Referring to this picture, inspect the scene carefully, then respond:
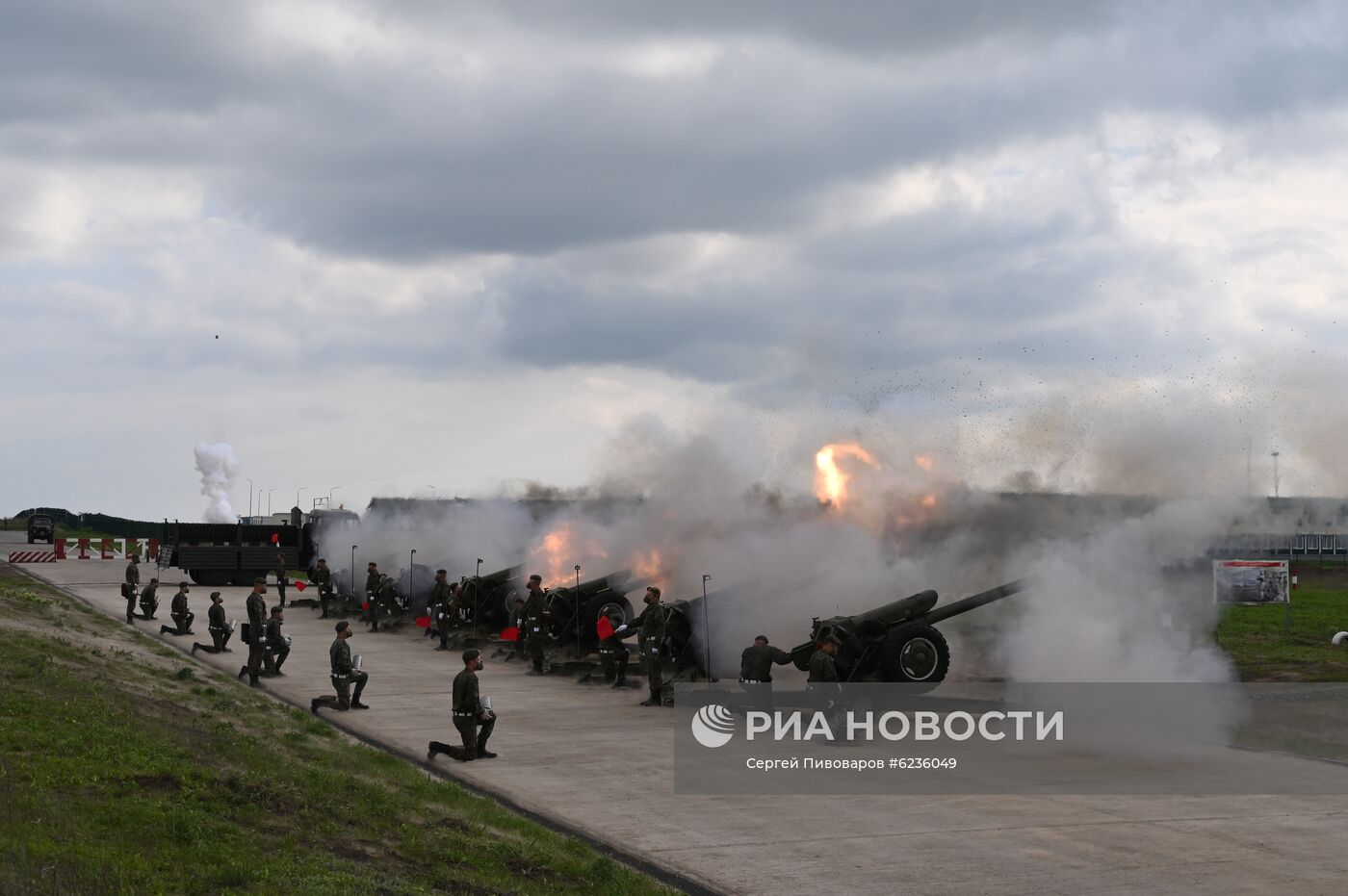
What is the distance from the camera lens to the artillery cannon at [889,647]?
2169 cm

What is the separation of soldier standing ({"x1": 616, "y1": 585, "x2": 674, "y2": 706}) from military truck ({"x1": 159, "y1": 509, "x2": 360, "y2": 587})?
116 feet

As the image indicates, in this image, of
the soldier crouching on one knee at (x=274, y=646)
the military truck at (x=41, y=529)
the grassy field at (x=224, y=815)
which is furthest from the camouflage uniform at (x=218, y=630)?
the military truck at (x=41, y=529)

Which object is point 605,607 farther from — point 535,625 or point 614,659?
point 614,659

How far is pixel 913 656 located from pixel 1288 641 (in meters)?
15.6

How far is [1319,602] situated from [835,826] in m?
39.1

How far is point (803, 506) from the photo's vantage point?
26.8 metres

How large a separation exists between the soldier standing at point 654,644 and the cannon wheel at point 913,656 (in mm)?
4503

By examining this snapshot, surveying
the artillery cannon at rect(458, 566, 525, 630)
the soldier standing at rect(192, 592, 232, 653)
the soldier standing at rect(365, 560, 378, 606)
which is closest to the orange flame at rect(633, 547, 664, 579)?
the artillery cannon at rect(458, 566, 525, 630)

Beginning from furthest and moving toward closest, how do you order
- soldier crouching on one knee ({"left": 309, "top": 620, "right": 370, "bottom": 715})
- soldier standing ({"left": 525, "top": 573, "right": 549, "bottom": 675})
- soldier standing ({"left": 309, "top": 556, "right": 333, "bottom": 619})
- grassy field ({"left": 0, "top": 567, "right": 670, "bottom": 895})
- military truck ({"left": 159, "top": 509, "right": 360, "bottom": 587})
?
military truck ({"left": 159, "top": 509, "right": 360, "bottom": 587}) < soldier standing ({"left": 309, "top": 556, "right": 333, "bottom": 619}) < soldier standing ({"left": 525, "top": 573, "right": 549, "bottom": 675}) < soldier crouching on one knee ({"left": 309, "top": 620, "right": 370, "bottom": 715}) < grassy field ({"left": 0, "top": 567, "right": 670, "bottom": 895})

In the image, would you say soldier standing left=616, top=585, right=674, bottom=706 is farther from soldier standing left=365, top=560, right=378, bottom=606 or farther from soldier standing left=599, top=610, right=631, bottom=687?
soldier standing left=365, top=560, right=378, bottom=606

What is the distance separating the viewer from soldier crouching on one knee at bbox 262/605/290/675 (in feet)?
89.4

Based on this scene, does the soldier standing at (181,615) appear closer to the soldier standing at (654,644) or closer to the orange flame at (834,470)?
the soldier standing at (654,644)

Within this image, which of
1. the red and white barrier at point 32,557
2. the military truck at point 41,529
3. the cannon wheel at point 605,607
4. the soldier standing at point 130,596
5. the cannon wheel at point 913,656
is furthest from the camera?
the military truck at point 41,529

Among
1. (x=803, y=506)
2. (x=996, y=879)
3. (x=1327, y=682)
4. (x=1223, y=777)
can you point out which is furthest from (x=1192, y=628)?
(x=996, y=879)
